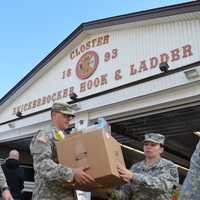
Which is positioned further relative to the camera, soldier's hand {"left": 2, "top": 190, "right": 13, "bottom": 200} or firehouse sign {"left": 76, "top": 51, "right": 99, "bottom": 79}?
firehouse sign {"left": 76, "top": 51, "right": 99, "bottom": 79}

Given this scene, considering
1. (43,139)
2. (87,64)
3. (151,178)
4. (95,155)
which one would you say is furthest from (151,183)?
(87,64)

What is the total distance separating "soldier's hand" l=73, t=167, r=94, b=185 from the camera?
12.2 feet

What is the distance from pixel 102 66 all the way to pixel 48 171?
8491 millimetres

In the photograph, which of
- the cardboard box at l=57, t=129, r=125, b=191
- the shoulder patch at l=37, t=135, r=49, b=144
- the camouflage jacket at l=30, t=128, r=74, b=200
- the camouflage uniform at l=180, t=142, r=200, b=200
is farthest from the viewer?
the shoulder patch at l=37, t=135, r=49, b=144

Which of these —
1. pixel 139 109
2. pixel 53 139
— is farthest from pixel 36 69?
pixel 53 139

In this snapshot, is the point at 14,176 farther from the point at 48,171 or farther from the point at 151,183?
the point at 151,183

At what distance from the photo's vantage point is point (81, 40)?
1353cm

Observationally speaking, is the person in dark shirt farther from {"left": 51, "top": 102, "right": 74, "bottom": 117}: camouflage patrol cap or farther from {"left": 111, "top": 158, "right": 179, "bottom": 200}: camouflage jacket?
{"left": 51, "top": 102, "right": 74, "bottom": 117}: camouflage patrol cap

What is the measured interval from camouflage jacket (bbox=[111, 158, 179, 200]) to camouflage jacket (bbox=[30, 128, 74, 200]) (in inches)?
24.3

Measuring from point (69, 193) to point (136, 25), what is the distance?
8.39m

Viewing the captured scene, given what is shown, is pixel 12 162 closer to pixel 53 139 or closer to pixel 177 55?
pixel 53 139

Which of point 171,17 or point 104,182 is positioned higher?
point 171,17

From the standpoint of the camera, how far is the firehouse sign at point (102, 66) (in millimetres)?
10555

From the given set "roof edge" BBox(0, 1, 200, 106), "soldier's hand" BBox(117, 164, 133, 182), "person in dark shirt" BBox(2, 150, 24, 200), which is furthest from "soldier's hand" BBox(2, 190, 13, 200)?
"roof edge" BBox(0, 1, 200, 106)
